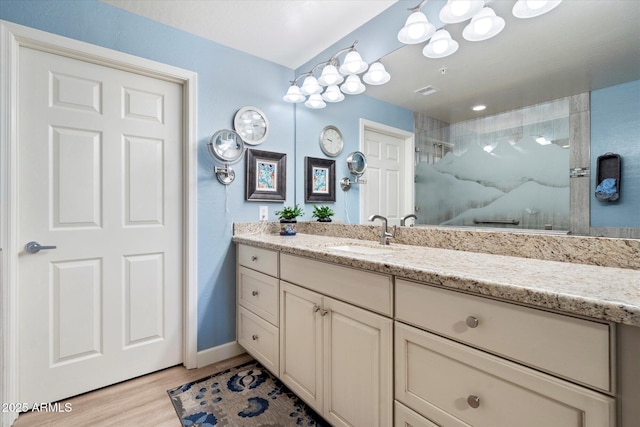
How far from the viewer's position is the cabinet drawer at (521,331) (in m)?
0.64

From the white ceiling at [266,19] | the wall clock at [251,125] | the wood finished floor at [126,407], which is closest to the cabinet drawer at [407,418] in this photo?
the wood finished floor at [126,407]

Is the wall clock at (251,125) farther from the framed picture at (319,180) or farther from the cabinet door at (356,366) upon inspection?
the cabinet door at (356,366)

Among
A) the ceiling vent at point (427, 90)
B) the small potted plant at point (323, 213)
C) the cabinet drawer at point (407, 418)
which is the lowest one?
the cabinet drawer at point (407, 418)

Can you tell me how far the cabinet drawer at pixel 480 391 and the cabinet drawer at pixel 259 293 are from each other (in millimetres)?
874

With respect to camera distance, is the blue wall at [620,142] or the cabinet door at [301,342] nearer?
the blue wall at [620,142]

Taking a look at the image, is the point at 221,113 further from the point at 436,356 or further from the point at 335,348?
the point at 436,356

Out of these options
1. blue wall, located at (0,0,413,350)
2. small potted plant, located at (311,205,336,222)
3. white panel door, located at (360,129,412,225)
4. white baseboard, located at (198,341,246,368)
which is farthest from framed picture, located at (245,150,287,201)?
white baseboard, located at (198,341,246,368)

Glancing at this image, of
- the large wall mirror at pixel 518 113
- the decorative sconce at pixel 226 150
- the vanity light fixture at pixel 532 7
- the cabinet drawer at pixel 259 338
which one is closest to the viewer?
the large wall mirror at pixel 518 113

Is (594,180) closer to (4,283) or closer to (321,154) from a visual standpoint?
(321,154)

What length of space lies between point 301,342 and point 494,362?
0.93 m

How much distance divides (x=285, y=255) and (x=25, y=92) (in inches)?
64.4

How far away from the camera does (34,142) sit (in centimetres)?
159

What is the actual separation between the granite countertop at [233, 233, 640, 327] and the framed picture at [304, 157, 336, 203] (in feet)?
3.28

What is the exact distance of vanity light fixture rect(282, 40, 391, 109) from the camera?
1.88 meters
